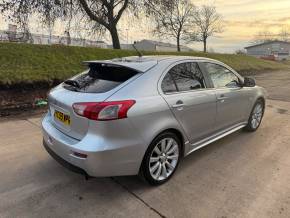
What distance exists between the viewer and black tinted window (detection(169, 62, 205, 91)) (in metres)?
3.76

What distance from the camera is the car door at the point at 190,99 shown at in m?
3.58

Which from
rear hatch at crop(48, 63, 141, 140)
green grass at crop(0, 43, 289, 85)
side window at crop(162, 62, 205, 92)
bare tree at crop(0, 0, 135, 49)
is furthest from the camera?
bare tree at crop(0, 0, 135, 49)

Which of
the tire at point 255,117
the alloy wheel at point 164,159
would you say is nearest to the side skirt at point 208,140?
the alloy wheel at point 164,159

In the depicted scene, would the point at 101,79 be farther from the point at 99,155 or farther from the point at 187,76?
the point at 187,76

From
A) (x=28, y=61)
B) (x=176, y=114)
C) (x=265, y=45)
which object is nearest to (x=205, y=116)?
(x=176, y=114)

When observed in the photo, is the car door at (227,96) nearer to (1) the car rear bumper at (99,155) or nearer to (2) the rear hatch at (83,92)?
(2) the rear hatch at (83,92)

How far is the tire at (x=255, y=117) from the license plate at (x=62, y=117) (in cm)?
349

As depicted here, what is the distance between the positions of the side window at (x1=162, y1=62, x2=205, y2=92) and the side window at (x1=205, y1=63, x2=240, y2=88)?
30 centimetres

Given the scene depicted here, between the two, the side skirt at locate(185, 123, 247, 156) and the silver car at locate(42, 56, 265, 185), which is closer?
the silver car at locate(42, 56, 265, 185)

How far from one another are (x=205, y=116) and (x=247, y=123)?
66.2 inches

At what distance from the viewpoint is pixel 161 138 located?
11.2 feet

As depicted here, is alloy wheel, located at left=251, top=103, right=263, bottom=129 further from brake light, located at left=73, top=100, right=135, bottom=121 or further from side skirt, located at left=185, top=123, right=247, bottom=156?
brake light, located at left=73, top=100, right=135, bottom=121

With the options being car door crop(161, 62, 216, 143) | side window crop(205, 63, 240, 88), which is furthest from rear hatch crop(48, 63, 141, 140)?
side window crop(205, 63, 240, 88)

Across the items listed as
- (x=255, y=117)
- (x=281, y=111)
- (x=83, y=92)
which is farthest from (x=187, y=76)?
(x=281, y=111)
